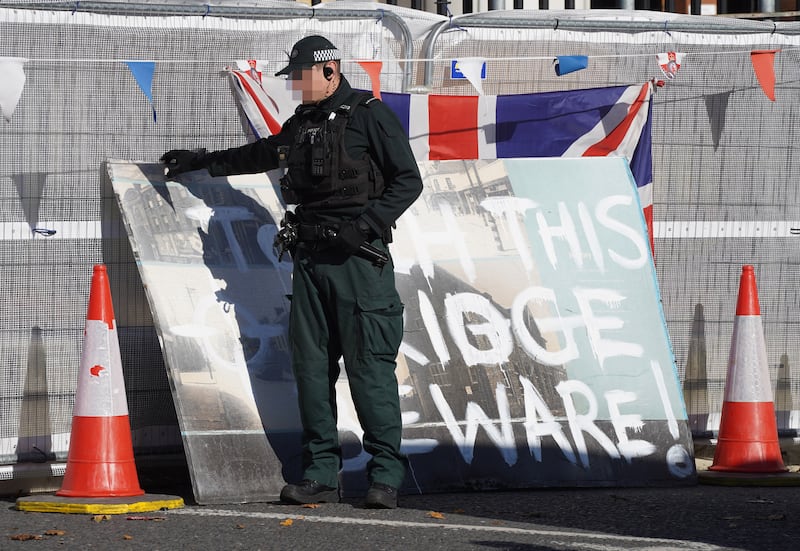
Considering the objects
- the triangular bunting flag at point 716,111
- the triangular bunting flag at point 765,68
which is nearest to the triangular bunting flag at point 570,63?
the triangular bunting flag at point 716,111

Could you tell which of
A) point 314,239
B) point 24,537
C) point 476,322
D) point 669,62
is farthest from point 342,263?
point 669,62

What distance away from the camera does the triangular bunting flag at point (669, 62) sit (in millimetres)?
7508

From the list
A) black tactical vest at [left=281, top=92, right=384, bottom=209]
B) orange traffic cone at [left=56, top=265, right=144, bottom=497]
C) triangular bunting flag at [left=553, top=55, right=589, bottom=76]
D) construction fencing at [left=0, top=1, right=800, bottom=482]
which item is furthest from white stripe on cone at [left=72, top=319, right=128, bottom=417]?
triangular bunting flag at [left=553, top=55, right=589, bottom=76]

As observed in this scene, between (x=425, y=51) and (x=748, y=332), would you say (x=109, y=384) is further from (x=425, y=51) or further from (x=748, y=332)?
(x=748, y=332)

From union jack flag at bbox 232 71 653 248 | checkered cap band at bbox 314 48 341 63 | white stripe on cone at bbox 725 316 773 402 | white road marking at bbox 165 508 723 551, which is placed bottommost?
white road marking at bbox 165 508 723 551

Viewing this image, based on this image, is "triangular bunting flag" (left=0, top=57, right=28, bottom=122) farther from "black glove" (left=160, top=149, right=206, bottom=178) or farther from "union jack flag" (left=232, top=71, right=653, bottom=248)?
"union jack flag" (left=232, top=71, right=653, bottom=248)

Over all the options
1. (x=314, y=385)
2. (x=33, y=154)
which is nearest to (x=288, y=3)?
(x=33, y=154)

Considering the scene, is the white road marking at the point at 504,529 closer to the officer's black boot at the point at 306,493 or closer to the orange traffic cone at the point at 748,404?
the officer's black boot at the point at 306,493

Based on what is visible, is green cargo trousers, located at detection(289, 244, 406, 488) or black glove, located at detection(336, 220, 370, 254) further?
green cargo trousers, located at detection(289, 244, 406, 488)

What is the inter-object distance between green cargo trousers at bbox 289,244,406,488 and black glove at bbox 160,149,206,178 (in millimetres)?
786

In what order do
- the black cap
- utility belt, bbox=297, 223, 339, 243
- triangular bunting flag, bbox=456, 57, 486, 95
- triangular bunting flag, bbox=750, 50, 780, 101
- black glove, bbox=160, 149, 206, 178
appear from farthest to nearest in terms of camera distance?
1. triangular bunting flag, bbox=750, 50, 780, 101
2. triangular bunting flag, bbox=456, 57, 486, 95
3. black glove, bbox=160, 149, 206, 178
4. the black cap
5. utility belt, bbox=297, 223, 339, 243

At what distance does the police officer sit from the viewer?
584 centimetres

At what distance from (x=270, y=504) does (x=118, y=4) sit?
255 cm

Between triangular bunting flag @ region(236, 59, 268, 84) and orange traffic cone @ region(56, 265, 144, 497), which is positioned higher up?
triangular bunting flag @ region(236, 59, 268, 84)
